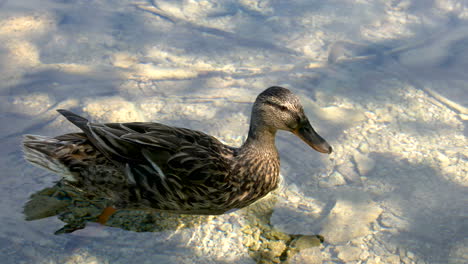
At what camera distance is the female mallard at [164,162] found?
12.8ft

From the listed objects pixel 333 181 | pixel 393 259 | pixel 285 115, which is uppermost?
pixel 285 115

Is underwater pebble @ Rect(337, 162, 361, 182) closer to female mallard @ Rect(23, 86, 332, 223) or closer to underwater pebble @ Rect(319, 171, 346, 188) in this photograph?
underwater pebble @ Rect(319, 171, 346, 188)

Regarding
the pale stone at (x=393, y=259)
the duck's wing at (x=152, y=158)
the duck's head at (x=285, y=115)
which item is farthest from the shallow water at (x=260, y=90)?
the duck's head at (x=285, y=115)

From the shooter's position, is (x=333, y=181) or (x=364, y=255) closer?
(x=364, y=255)

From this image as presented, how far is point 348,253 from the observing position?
148 inches

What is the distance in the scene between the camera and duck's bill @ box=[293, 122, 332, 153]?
4.18m

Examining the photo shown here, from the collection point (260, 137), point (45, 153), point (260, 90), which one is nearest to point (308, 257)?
→ point (260, 137)

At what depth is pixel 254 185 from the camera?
4.18m

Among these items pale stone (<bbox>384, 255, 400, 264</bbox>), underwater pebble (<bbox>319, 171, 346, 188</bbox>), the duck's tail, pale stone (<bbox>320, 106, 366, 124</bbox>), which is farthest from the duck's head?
the duck's tail

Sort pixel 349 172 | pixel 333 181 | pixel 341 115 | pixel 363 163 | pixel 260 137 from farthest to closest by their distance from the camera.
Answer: pixel 341 115 → pixel 363 163 → pixel 349 172 → pixel 333 181 → pixel 260 137

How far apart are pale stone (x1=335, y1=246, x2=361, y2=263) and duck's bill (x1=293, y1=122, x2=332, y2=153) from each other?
0.83 metres

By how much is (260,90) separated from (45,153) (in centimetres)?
272

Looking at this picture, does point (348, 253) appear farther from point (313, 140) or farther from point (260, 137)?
point (260, 137)

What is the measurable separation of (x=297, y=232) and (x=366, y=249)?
55 centimetres
